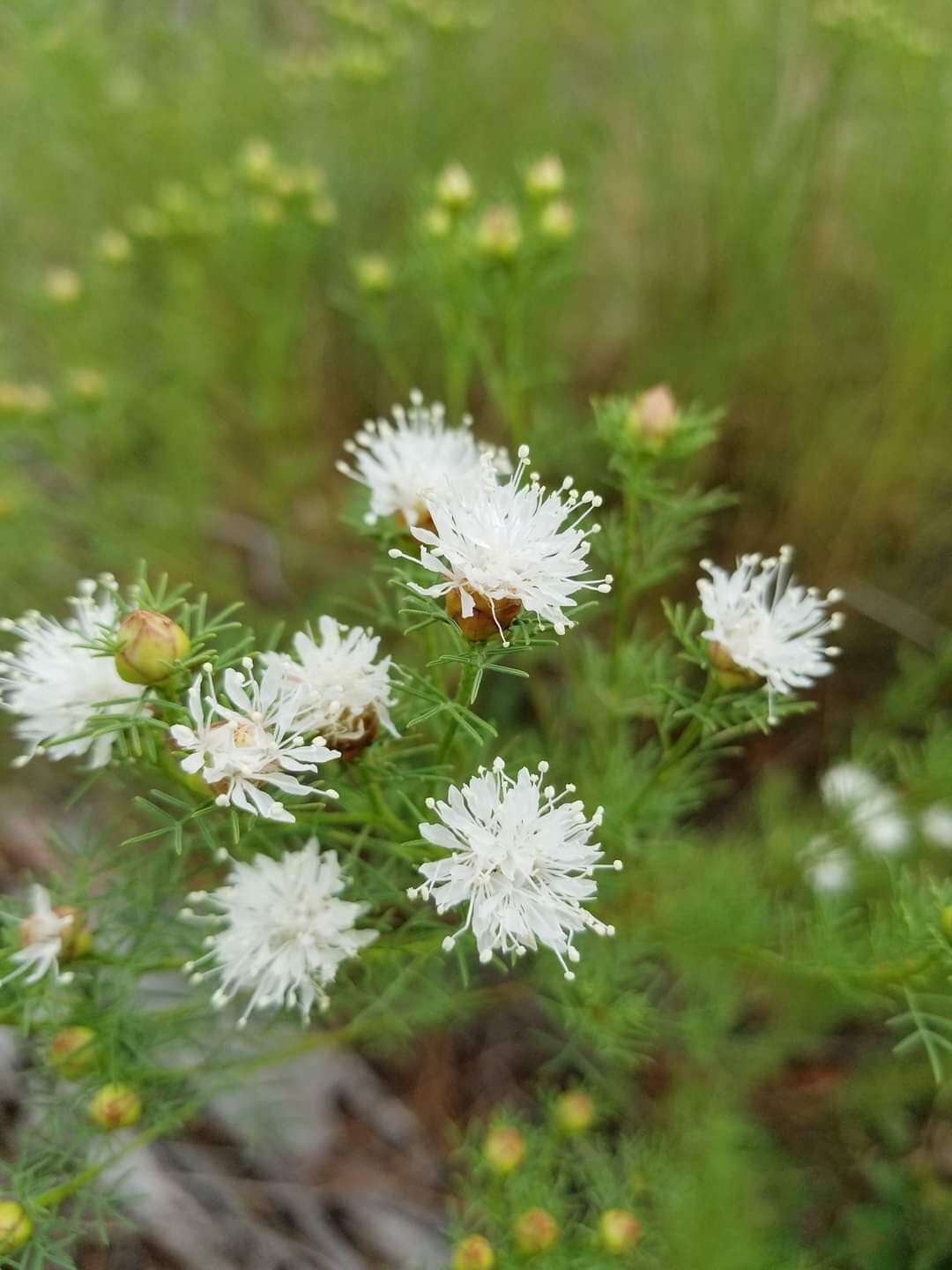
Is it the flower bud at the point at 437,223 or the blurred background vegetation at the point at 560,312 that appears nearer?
the flower bud at the point at 437,223

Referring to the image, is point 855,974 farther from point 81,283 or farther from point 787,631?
point 81,283

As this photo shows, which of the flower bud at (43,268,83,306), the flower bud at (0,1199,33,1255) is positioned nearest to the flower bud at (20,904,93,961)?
the flower bud at (0,1199,33,1255)

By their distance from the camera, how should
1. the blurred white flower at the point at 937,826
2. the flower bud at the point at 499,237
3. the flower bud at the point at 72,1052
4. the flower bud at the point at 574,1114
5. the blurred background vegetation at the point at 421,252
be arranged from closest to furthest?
the flower bud at the point at 72,1052, the flower bud at the point at 574,1114, the flower bud at the point at 499,237, the blurred white flower at the point at 937,826, the blurred background vegetation at the point at 421,252

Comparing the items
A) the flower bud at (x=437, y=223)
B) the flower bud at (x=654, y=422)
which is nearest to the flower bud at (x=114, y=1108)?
the flower bud at (x=654, y=422)

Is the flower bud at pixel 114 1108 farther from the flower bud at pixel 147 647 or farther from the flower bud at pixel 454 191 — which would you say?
the flower bud at pixel 454 191

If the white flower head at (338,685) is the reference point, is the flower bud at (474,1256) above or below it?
below

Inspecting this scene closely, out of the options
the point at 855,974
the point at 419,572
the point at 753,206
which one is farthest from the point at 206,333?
the point at 855,974

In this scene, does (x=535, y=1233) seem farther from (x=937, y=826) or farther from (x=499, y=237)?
(x=499, y=237)

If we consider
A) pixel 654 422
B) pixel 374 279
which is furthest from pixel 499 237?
pixel 654 422
